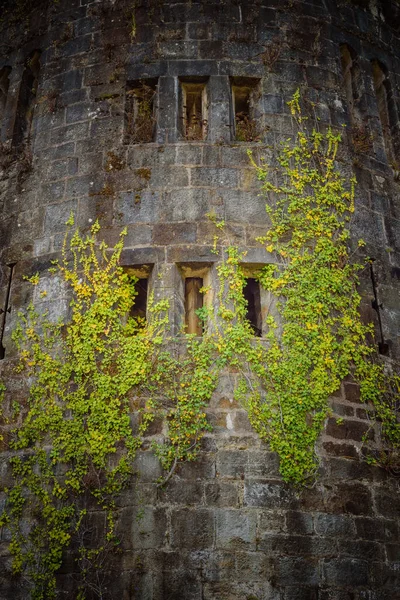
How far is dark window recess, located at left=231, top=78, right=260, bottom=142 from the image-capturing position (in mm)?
9328

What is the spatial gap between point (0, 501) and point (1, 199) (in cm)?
421

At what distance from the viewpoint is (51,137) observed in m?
9.65

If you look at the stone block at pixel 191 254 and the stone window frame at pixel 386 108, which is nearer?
the stone block at pixel 191 254

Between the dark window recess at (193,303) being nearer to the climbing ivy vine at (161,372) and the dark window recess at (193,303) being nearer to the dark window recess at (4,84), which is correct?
the climbing ivy vine at (161,372)

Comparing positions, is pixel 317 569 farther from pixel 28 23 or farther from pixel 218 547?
pixel 28 23

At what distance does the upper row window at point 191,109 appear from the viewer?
368 inches

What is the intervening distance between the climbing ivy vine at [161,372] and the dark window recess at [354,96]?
1.60 meters

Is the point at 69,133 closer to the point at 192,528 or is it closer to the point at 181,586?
the point at 192,528

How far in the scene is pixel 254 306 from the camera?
30.2 feet

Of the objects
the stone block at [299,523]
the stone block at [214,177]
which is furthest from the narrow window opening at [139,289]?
the stone block at [299,523]

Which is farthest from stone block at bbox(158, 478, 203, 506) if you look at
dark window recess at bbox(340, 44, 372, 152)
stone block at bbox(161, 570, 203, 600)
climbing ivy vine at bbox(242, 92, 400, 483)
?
dark window recess at bbox(340, 44, 372, 152)

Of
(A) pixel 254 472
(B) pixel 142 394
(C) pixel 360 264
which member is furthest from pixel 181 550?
(C) pixel 360 264

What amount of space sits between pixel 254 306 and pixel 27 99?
488cm

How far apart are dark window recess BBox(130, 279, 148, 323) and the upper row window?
203cm
